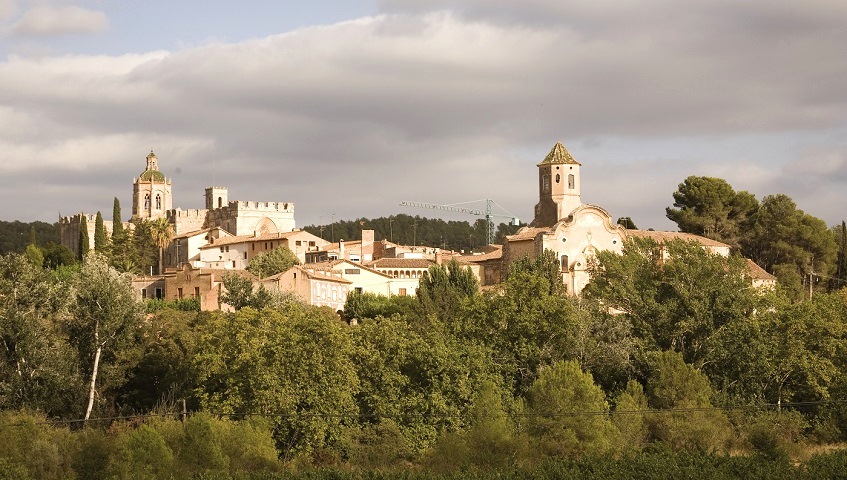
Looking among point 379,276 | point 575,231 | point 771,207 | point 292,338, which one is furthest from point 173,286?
point 771,207

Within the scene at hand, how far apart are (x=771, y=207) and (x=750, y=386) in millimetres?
38238

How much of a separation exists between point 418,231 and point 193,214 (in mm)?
52811

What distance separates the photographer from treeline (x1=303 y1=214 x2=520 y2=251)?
138500 millimetres

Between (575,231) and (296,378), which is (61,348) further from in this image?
(575,231)

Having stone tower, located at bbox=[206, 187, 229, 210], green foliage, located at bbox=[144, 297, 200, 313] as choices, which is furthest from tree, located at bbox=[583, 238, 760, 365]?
stone tower, located at bbox=[206, 187, 229, 210]

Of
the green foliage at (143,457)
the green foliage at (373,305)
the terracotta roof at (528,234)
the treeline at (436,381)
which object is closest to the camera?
the green foliage at (143,457)

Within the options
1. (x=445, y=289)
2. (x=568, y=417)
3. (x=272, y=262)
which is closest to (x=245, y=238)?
(x=272, y=262)

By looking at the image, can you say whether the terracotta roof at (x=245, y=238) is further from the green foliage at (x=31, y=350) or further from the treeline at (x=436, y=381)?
the green foliage at (x=31, y=350)

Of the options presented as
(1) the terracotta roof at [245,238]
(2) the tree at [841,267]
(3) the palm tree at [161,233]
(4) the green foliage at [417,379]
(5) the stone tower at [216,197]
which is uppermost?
(5) the stone tower at [216,197]

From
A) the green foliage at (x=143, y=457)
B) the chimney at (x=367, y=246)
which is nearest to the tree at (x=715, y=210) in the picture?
the chimney at (x=367, y=246)

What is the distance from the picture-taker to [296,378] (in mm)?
43719

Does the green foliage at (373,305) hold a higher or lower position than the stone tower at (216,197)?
lower

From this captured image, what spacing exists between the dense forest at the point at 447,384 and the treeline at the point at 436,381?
0.08m

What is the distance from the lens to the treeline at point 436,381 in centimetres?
4059
